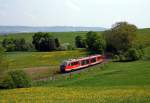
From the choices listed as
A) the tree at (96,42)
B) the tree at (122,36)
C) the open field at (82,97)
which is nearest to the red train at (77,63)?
the tree at (122,36)

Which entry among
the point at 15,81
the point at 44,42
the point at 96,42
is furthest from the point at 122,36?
the point at 15,81

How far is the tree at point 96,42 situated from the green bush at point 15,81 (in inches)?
2680

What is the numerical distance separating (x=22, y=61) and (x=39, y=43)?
34.9 metres

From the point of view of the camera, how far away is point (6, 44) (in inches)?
6225

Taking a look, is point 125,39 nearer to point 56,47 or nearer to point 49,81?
point 56,47

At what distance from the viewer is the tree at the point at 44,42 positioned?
144 metres

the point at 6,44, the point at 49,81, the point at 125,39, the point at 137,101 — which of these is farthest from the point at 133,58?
the point at 137,101

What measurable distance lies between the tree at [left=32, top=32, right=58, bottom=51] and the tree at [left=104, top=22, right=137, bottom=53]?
29.1 m

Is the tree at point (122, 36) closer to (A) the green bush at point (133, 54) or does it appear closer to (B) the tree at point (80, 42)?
(A) the green bush at point (133, 54)

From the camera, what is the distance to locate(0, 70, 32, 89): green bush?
52.8 metres

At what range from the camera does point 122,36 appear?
388 ft

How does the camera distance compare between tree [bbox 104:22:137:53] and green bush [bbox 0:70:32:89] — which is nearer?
green bush [bbox 0:70:32:89]

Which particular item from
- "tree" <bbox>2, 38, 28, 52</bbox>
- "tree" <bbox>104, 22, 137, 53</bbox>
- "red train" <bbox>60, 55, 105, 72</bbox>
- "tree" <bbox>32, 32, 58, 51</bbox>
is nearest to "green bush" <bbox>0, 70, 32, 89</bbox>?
"red train" <bbox>60, 55, 105, 72</bbox>

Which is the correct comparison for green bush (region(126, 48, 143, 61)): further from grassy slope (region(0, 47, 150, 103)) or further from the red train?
grassy slope (region(0, 47, 150, 103))
